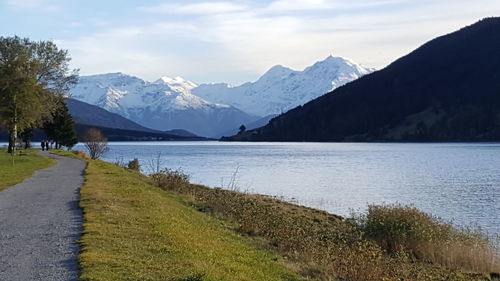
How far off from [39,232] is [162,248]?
15.5 ft

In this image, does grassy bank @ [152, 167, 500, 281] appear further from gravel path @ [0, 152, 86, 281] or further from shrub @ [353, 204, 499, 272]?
gravel path @ [0, 152, 86, 281]

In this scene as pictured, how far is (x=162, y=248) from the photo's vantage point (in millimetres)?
15617

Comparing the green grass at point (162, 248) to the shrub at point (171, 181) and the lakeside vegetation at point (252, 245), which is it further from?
the shrub at point (171, 181)

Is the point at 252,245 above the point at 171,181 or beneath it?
beneath

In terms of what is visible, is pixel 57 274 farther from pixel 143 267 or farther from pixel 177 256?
pixel 177 256

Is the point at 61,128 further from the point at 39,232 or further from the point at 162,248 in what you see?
the point at 162,248

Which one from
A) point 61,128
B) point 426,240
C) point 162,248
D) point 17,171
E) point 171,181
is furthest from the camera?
point 61,128

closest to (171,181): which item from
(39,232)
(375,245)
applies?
(375,245)

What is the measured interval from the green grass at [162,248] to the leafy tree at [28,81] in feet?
123

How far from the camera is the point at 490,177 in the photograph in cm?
6894

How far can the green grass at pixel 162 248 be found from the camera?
42.7 ft

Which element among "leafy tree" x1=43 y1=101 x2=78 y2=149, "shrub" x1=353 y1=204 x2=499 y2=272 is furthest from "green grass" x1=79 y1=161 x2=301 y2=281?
"leafy tree" x1=43 y1=101 x2=78 y2=149

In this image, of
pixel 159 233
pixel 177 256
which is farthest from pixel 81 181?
pixel 177 256

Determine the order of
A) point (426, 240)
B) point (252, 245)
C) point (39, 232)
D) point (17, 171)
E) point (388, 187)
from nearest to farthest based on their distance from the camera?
point (39, 232) < point (252, 245) < point (426, 240) < point (17, 171) < point (388, 187)
